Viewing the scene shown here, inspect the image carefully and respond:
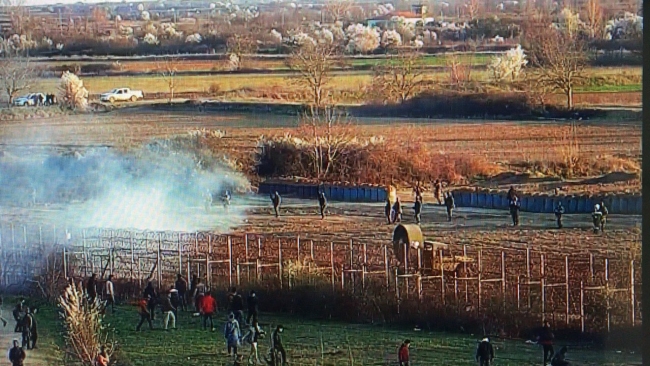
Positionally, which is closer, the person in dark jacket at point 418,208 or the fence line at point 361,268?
the fence line at point 361,268

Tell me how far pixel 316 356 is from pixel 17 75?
3.54ft

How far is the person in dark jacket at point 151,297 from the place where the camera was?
2744mm

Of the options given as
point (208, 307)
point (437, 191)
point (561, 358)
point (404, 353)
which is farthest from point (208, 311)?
point (561, 358)

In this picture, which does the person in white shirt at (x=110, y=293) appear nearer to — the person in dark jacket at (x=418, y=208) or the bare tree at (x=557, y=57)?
the person in dark jacket at (x=418, y=208)

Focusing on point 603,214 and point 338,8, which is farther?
point 338,8

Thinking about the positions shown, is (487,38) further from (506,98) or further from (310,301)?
(310,301)

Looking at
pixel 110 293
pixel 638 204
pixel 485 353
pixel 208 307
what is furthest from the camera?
pixel 110 293

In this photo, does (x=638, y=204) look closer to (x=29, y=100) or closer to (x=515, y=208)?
(x=515, y=208)

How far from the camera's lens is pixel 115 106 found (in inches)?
109

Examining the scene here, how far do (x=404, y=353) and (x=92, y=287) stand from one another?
84cm

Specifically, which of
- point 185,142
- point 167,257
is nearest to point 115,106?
point 185,142

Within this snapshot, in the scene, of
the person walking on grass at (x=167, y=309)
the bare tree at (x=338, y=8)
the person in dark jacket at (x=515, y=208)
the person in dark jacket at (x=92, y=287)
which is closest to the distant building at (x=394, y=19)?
the bare tree at (x=338, y=8)

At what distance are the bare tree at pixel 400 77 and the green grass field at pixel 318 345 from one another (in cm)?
55

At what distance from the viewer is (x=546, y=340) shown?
95.7 inches
